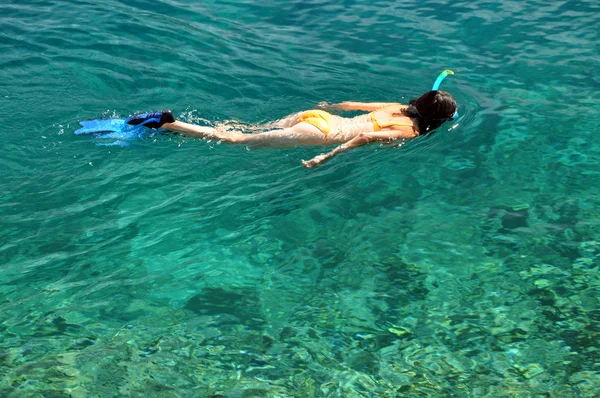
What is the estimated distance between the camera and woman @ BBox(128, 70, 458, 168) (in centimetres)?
696

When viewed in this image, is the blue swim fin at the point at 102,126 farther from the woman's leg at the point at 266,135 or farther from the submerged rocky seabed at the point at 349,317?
the submerged rocky seabed at the point at 349,317

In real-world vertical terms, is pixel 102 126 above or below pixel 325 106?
below

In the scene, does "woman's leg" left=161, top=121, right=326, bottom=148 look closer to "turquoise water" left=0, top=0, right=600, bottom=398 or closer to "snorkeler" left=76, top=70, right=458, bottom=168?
"snorkeler" left=76, top=70, right=458, bottom=168

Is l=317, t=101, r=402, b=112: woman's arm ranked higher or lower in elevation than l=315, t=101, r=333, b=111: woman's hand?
higher

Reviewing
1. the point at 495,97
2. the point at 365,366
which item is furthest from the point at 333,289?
the point at 495,97

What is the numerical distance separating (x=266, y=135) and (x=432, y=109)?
1.88 meters

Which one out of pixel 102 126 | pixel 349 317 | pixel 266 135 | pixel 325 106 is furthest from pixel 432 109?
pixel 102 126

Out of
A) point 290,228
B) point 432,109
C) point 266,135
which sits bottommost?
point 290,228

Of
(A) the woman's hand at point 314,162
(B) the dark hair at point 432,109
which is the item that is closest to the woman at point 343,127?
(B) the dark hair at point 432,109

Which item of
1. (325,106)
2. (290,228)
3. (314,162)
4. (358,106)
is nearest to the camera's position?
(290,228)

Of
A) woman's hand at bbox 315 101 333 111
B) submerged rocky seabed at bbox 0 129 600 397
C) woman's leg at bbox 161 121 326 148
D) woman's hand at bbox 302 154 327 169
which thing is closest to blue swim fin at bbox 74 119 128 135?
woman's leg at bbox 161 121 326 148

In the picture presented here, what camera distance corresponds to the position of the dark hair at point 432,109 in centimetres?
696

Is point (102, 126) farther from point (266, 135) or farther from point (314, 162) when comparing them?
point (314, 162)

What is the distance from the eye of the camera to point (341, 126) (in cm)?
715
